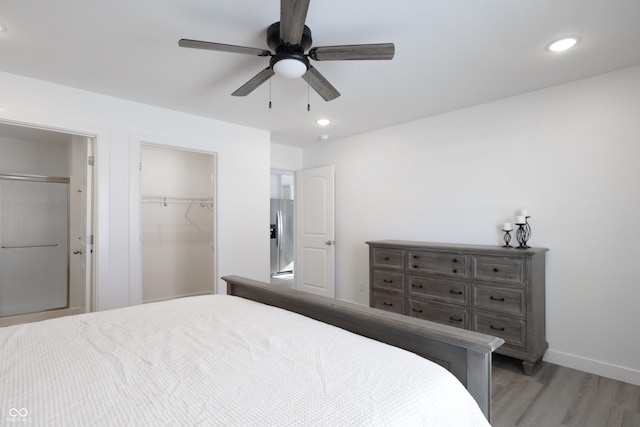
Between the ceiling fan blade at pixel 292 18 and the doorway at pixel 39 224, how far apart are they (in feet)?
10.1

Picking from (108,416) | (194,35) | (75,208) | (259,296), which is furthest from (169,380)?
(75,208)

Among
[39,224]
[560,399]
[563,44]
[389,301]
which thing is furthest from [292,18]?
[39,224]

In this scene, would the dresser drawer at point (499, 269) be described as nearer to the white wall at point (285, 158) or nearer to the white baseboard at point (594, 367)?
the white baseboard at point (594, 367)

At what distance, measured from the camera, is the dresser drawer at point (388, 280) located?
3301 mm

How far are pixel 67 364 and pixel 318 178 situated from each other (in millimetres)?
3848

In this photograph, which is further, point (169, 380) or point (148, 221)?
point (148, 221)

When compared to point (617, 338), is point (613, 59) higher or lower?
higher

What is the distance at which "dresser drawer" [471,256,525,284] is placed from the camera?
101 inches

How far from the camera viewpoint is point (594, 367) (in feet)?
Result: 8.47

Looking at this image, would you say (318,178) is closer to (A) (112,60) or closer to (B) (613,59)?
(A) (112,60)

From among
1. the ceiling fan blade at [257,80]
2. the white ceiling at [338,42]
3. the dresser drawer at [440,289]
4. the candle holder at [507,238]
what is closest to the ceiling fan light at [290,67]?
the ceiling fan blade at [257,80]

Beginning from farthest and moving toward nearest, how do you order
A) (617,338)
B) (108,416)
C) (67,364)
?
1. (617,338)
2. (67,364)
3. (108,416)

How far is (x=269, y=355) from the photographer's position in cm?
117

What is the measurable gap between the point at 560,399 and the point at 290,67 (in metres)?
2.86
